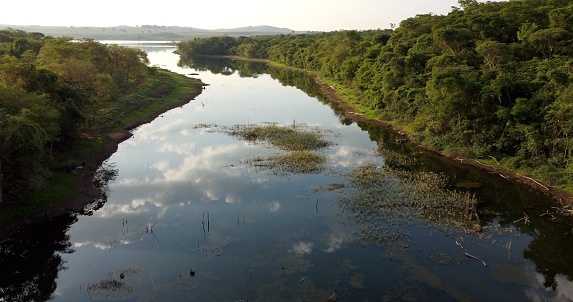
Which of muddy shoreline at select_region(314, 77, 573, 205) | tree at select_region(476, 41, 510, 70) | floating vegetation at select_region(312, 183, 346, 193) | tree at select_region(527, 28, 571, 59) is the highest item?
tree at select_region(527, 28, 571, 59)

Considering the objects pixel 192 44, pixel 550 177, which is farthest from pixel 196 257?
pixel 192 44

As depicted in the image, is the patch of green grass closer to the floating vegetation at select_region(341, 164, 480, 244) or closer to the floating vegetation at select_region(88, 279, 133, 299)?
the floating vegetation at select_region(88, 279, 133, 299)

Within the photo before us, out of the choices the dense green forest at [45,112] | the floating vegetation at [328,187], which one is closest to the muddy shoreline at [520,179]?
the floating vegetation at [328,187]

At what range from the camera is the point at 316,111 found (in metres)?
66.2

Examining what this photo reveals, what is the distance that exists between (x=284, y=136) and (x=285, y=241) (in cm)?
2436

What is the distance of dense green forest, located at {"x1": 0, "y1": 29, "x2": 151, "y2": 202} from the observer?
25844 mm

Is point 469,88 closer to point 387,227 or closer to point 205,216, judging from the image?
point 387,227

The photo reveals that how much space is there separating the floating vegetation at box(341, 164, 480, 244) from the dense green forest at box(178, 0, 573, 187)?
782 centimetres

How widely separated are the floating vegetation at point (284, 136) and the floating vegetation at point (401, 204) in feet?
32.5

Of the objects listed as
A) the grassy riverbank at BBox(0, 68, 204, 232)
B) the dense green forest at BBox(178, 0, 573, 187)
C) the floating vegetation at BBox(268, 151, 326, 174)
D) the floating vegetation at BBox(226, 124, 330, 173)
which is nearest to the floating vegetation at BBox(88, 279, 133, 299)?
the grassy riverbank at BBox(0, 68, 204, 232)

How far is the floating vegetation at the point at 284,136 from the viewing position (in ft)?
147

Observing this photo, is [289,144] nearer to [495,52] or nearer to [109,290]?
[495,52]

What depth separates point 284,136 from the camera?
4850 cm

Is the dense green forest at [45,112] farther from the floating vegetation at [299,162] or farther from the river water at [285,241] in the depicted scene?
the floating vegetation at [299,162]
